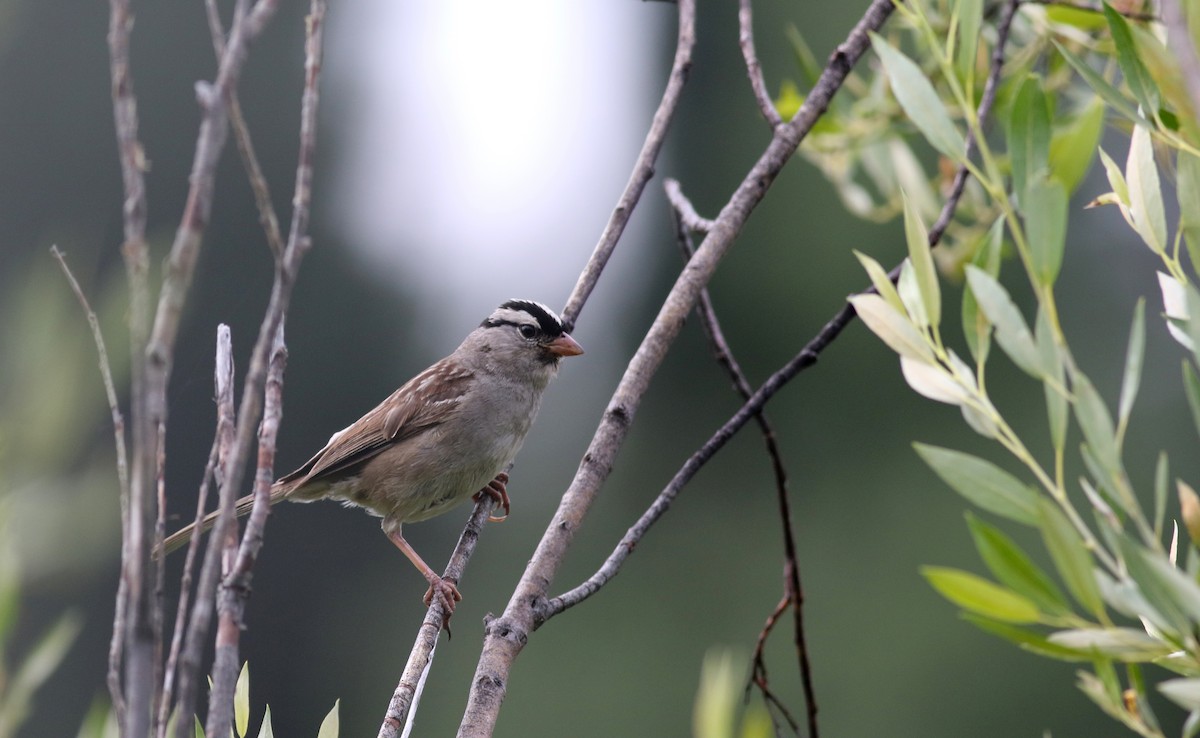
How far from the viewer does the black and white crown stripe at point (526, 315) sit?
417 cm

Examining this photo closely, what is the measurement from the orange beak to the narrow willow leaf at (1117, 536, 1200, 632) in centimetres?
309

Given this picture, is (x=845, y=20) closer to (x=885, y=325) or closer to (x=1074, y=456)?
(x=1074, y=456)

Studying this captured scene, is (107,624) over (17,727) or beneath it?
beneath

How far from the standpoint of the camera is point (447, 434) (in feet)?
13.1

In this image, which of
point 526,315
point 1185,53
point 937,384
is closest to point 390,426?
point 526,315

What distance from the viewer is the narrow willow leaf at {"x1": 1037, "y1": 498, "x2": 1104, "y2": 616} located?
990 millimetres

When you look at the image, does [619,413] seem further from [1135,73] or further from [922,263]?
[1135,73]

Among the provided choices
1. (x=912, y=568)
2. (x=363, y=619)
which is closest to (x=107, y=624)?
(x=363, y=619)

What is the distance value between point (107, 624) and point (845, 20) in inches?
456

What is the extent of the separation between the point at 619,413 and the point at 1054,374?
1.33 metres

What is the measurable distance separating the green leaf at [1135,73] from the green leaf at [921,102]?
205mm

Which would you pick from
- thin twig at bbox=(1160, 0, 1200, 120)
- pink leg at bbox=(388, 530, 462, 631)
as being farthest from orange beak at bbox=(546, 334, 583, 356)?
thin twig at bbox=(1160, 0, 1200, 120)

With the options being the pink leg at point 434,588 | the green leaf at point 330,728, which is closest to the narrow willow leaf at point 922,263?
the green leaf at point 330,728

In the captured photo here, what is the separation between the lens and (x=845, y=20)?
1442cm
